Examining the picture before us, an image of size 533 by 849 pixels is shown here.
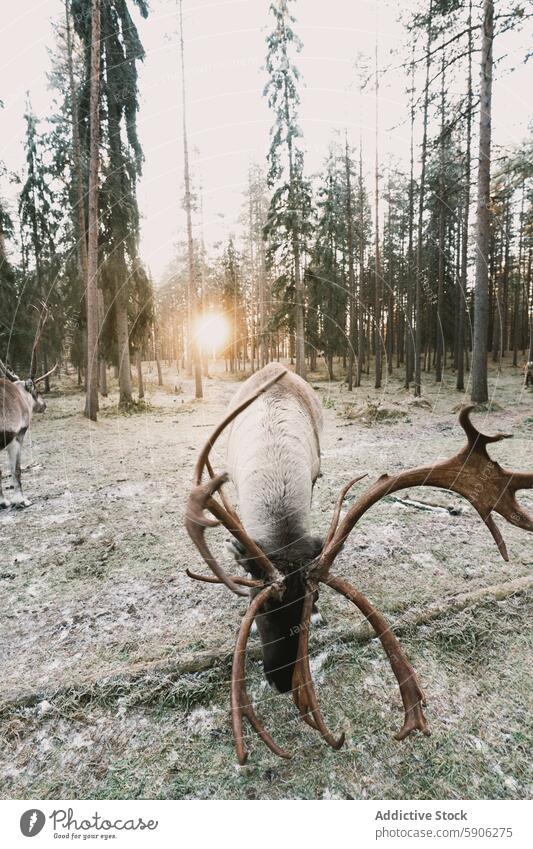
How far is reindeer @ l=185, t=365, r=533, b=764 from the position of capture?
1.64 m

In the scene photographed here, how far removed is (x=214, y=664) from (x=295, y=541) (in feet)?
4.45

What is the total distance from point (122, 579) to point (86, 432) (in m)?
8.26

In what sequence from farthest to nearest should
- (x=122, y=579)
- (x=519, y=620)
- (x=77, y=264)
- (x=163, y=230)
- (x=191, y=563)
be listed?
(x=77, y=264) < (x=191, y=563) < (x=122, y=579) < (x=519, y=620) < (x=163, y=230)

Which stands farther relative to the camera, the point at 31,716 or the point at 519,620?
the point at 519,620

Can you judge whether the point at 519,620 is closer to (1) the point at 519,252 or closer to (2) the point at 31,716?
(2) the point at 31,716

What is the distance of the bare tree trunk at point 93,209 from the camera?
15.4 feet

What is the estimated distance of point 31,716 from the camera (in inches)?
92.1

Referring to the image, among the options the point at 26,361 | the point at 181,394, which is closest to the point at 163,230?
the point at 181,394

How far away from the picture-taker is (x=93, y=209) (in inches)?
359

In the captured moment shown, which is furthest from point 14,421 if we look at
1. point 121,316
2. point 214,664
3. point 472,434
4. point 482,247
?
point 482,247

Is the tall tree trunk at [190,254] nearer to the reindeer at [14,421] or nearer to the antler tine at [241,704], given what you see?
the antler tine at [241,704]

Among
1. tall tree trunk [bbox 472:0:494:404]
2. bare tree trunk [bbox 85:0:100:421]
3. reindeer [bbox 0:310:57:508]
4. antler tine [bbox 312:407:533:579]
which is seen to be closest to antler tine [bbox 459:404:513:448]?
antler tine [bbox 312:407:533:579]

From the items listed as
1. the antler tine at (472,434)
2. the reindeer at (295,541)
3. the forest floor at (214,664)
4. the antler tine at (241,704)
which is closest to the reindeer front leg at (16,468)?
the forest floor at (214,664)
